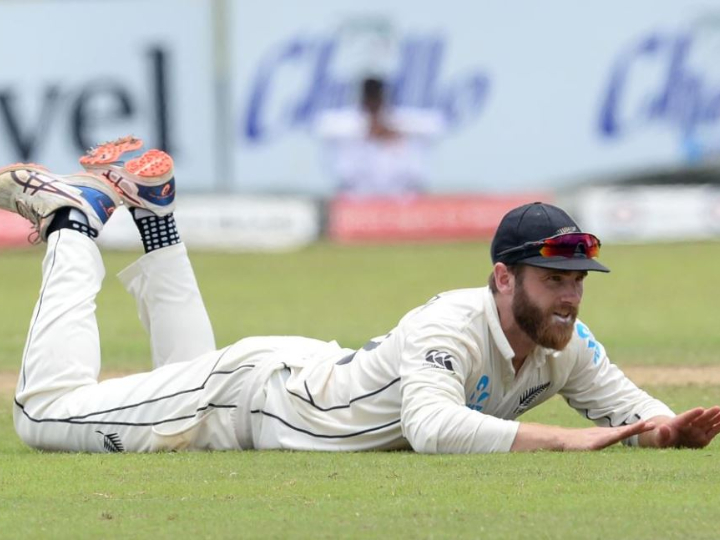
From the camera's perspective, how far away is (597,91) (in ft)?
86.6

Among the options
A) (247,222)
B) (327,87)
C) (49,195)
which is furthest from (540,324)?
(327,87)

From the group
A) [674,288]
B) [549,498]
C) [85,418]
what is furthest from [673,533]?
[674,288]

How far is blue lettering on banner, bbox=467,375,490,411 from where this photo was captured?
6.19 meters

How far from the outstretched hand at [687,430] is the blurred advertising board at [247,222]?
62.0 ft

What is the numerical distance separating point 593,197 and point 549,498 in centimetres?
2055

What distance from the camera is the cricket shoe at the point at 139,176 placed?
24.2ft

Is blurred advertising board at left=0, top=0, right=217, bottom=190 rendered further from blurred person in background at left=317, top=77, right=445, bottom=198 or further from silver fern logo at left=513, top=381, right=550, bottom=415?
silver fern logo at left=513, top=381, right=550, bottom=415

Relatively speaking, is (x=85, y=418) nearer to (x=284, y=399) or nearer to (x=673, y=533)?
(x=284, y=399)

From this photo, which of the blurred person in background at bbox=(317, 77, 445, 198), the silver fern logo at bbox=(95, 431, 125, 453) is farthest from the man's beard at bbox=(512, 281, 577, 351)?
the blurred person in background at bbox=(317, 77, 445, 198)

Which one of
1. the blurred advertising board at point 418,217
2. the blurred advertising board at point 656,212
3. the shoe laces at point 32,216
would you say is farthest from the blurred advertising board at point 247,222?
the shoe laces at point 32,216

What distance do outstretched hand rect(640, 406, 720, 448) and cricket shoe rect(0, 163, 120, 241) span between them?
2513mm

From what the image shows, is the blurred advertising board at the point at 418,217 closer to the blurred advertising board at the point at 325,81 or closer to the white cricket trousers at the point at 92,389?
the blurred advertising board at the point at 325,81

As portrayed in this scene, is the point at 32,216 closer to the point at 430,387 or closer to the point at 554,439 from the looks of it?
the point at 430,387

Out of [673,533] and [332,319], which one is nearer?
[673,533]
